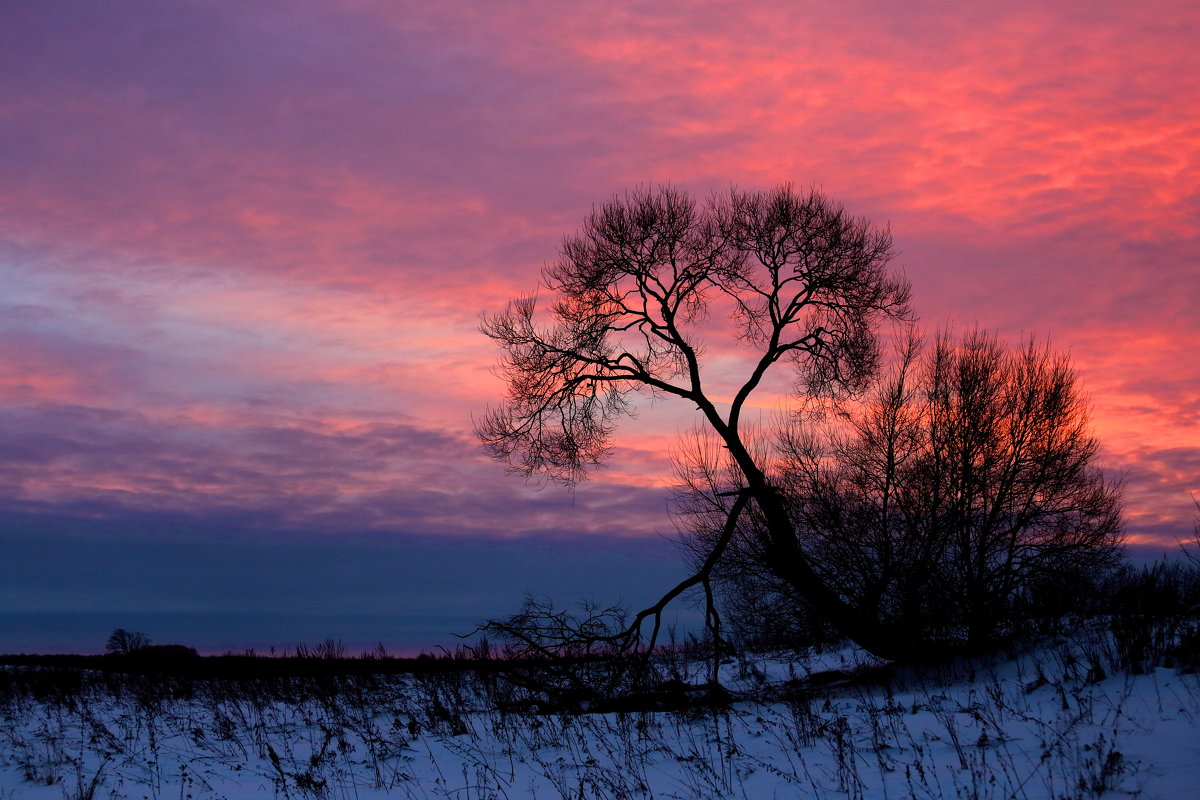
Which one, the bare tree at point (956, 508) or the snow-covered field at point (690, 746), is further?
the bare tree at point (956, 508)

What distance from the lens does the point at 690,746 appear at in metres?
10.8

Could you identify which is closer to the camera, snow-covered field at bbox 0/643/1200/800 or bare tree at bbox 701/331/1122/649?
snow-covered field at bbox 0/643/1200/800

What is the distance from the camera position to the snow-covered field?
792 cm

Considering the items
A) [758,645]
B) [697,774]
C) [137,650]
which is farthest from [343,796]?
[137,650]

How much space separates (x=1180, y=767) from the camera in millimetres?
7172

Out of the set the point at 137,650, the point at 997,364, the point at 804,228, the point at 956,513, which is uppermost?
the point at 804,228

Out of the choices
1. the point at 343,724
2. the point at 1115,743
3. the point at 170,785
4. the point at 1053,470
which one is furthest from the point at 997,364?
the point at 170,785

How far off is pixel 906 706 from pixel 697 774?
189 inches

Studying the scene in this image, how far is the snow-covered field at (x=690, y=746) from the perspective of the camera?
7922 mm

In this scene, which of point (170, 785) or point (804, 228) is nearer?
point (170, 785)

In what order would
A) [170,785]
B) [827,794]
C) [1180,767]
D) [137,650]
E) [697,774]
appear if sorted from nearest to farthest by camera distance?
1. [1180,767]
2. [827,794]
3. [697,774]
4. [170,785]
5. [137,650]

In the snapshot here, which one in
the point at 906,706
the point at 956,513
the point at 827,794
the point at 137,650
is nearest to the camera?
the point at 827,794

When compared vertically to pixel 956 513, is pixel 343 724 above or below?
below

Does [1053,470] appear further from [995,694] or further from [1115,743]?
[1115,743]
